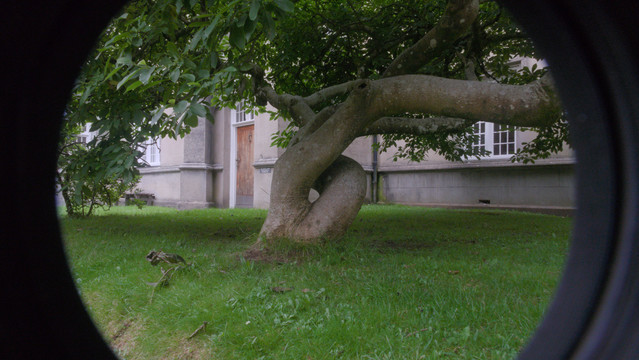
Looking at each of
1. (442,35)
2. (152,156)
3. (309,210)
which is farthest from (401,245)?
(152,156)

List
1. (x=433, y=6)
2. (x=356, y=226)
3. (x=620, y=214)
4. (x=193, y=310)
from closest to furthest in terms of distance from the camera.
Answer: (x=620, y=214), (x=193, y=310), (x=433, y=6), (x=356, y=226)

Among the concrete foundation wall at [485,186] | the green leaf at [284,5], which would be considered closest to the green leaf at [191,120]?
the green leaf at [284,5]

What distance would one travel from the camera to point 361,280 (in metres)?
3.55

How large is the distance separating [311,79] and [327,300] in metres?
5.84

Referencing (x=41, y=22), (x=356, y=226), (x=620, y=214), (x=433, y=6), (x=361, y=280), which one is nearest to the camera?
(x=41, y=22)

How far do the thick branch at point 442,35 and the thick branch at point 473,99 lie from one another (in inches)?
35.4

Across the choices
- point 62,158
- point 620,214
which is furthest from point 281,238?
point 62,158

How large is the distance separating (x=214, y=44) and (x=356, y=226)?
4946mm

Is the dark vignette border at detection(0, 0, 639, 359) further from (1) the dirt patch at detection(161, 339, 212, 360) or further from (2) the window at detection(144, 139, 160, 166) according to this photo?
(2) the window at detection(144, 139, 160, 166)

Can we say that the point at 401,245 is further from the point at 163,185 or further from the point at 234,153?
the point at 163,185

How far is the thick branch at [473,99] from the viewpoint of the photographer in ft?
12.8

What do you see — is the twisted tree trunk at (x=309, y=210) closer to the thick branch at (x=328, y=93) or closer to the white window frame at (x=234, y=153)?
the thick branch at (x=328, y=93)

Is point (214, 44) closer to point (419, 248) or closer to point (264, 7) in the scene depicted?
point (264, 7)

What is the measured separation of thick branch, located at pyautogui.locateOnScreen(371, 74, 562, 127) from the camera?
390 centimetres
